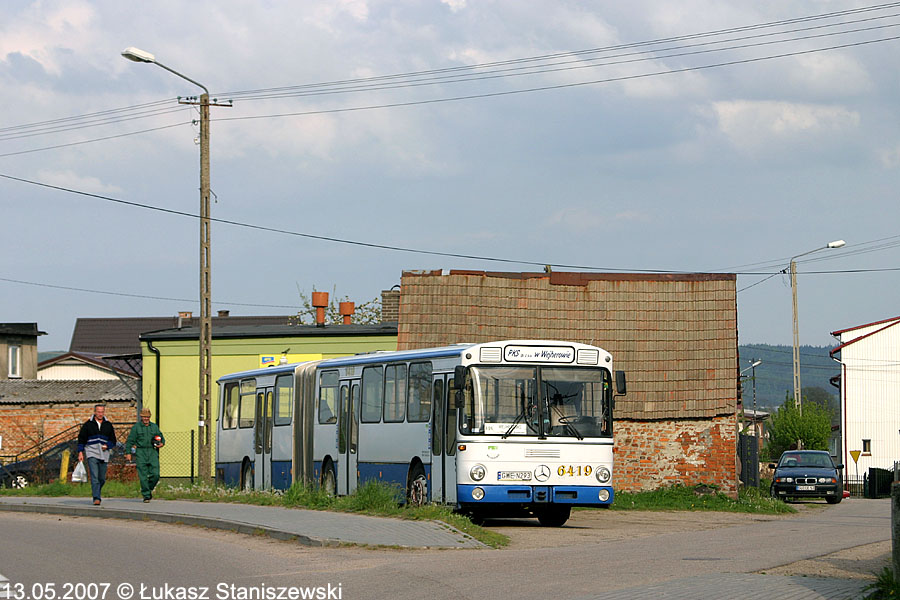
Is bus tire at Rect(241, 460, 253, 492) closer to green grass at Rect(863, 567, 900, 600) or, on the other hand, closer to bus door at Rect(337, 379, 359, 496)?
bus door at Rect(337, 379, 359, 496)

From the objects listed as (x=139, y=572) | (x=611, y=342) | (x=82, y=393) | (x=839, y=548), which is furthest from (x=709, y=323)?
(x=82, y=393)

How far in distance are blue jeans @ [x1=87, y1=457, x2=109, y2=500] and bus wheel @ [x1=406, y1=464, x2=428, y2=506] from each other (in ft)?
17.5

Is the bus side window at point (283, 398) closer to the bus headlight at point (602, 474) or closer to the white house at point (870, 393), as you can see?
the bus headlight at point (602, 474)

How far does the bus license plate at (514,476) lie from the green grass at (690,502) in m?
6.97

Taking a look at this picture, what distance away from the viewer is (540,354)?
794 inches

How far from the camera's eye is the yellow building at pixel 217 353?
4288 centimetres

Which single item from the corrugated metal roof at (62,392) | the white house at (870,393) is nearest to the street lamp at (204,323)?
the corrugated metal roof at (62,392)

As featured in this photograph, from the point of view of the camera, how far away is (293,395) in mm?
27141

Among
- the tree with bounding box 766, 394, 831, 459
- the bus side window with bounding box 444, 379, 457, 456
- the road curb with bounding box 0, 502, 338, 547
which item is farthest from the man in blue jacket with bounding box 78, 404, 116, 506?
the tree with bounding box 766, 394, 831, 459

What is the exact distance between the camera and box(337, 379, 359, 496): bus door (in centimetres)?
2409

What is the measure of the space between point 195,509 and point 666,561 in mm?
9282

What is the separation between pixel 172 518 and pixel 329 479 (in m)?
6.20

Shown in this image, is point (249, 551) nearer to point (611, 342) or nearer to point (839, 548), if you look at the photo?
point (839, 548)

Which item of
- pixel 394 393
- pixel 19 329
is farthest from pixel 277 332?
pixel 19 329
